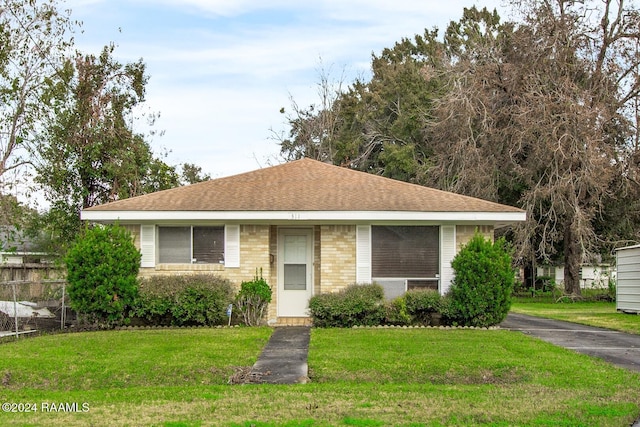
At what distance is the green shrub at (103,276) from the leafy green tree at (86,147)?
9.86m

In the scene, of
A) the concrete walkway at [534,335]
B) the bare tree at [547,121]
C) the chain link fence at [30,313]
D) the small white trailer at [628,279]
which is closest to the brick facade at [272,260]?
the concrete walkway at [534,335]

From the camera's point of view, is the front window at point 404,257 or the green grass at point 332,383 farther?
the front window at point 404,257

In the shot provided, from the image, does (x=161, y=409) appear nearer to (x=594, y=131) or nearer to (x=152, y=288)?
(x=152, y=288)

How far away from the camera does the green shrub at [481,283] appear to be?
16.1m

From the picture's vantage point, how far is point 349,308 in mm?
16125

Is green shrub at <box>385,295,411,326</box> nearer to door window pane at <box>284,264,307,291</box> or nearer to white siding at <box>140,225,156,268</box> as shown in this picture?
door window pane at <box>284,264,307,291</box>

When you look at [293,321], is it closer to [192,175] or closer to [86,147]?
[86,147]

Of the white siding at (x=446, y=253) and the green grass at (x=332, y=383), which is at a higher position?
the white siding at (x=446, y=253)

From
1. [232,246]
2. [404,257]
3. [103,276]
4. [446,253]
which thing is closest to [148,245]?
[103,276]

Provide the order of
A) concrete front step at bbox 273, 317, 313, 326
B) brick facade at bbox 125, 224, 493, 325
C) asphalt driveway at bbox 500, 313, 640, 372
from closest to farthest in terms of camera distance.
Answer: asphalt driveway at bbox 500, 313, 640, 372, brick facade at bbox 125, 224, 493, 325, concrete front step at bbox 273, 317, 313, 326

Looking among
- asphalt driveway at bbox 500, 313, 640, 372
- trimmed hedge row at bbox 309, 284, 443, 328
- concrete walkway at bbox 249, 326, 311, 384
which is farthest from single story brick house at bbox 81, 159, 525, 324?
asphalt driveway at bbox 500, 313, 640, 372

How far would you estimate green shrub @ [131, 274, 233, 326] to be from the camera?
16.2m

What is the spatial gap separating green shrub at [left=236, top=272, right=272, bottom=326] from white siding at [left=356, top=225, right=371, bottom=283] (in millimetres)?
2108

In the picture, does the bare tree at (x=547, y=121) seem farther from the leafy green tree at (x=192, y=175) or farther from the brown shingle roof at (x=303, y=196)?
the leafy green tree at (x=192, y=175)
